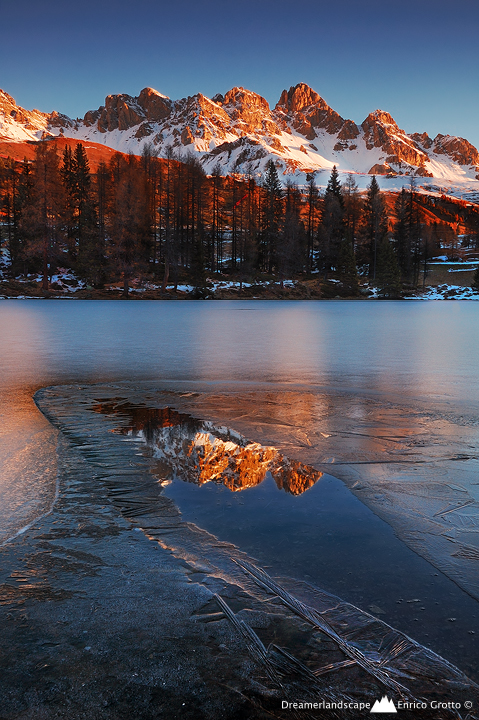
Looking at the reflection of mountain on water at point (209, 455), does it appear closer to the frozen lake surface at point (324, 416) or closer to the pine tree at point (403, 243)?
the frozen lake surface at point (324, 416)

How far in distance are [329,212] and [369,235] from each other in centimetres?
841

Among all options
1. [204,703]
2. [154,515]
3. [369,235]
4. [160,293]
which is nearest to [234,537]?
[154,515]

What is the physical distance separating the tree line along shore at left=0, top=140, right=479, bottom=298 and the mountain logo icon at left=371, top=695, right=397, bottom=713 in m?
49.9

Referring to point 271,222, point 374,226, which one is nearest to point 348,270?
point 271,222

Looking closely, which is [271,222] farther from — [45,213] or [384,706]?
[384,706]

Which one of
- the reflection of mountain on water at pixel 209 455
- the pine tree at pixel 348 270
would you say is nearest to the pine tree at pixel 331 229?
the pine tree at pixel 348 270

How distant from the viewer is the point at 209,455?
→ 545cm

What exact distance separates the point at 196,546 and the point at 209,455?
2.04 m

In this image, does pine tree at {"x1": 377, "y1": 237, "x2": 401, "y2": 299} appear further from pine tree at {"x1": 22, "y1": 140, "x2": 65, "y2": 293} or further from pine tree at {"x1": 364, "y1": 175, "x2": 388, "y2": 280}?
pine tree at {"x1": 22, "y1": 140, "x2": 65, "y2": 293}

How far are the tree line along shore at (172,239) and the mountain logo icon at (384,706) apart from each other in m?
49.9

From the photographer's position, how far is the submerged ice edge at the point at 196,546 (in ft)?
7.64

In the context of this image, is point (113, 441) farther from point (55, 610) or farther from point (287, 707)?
point (287, 707)

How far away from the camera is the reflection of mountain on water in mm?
4777

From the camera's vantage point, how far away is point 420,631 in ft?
8.36
